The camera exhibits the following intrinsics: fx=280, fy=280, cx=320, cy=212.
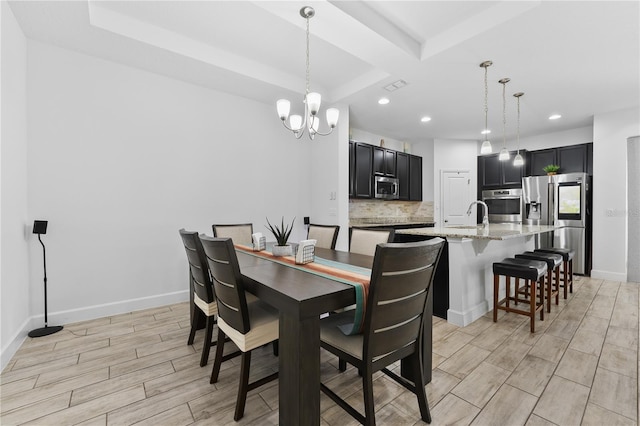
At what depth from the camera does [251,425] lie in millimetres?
1467

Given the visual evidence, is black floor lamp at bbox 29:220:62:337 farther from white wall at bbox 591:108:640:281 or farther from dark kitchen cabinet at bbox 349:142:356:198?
white wall at bbox 591:108:640:281

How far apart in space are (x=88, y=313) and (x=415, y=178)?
18.9 ft

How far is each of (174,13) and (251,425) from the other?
3194mm

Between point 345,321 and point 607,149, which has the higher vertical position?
point 607,149

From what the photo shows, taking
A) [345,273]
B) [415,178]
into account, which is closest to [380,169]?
[415,178]

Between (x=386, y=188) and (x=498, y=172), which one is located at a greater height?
(x=498, y=172)

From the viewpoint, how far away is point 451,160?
623cm

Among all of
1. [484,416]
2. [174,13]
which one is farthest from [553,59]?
[174,13]

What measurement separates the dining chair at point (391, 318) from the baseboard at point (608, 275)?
4970mm

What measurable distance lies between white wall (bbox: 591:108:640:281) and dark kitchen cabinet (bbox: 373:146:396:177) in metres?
3.17

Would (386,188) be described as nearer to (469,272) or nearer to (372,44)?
(469,272)

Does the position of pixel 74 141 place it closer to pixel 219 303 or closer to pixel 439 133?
pixel 219 303

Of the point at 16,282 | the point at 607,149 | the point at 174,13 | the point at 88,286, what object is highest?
the point at 174,13

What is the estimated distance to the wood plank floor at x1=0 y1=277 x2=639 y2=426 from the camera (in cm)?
154
